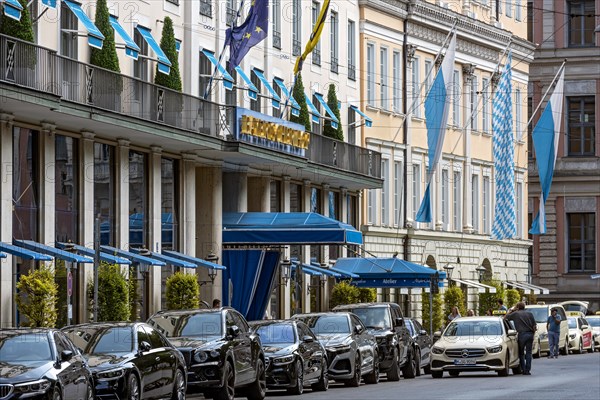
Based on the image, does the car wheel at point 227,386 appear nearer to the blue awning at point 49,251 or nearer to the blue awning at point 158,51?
the blue awning at point 49,251

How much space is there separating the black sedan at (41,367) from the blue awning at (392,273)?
113 feet

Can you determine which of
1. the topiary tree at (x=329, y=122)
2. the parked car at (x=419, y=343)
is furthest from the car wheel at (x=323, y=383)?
the topiary tree at (x=329, y=122)

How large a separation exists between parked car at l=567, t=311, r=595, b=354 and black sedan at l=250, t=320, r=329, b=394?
30530mm

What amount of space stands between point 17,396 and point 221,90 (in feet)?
107

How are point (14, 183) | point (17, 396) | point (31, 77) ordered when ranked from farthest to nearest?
1. point (14, 183)
2. point (31, 77)
3. point (17, 396)

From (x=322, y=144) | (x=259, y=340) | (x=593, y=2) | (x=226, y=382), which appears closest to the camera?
(x=226, y=382)

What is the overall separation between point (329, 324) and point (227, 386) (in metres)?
9.28

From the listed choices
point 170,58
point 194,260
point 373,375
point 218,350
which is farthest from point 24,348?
point 170,58

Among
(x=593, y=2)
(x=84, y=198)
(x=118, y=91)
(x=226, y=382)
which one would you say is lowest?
(x=226, y=382)

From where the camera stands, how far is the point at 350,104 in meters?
67.8

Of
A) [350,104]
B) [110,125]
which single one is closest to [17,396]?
[110,125]

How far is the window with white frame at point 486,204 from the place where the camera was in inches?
3270

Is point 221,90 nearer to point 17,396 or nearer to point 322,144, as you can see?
point 322,144

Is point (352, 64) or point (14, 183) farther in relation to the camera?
point (352, 64)
